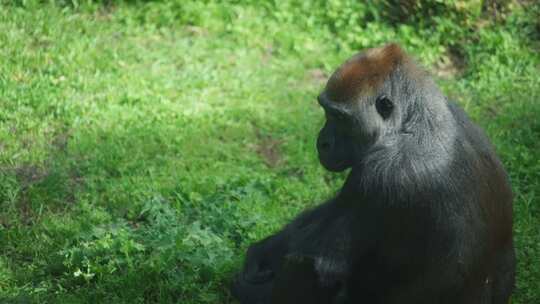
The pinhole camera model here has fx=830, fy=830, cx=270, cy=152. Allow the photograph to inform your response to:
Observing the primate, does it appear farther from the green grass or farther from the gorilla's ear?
the green grass

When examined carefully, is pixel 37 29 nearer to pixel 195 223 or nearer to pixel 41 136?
pixel 41 136

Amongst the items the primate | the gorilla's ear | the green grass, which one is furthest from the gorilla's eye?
the green grass

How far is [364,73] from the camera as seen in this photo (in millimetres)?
4523

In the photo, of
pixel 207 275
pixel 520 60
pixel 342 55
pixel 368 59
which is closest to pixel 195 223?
pixel 207 275

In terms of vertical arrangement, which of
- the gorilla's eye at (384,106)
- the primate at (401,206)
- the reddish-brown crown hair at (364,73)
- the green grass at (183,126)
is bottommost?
the green grass at (183,126)

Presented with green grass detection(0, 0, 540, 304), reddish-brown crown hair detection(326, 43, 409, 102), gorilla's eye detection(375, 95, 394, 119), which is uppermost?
reddish-brown crown hair detection(326, 43, 409, 102)

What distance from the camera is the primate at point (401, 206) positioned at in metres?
4.18

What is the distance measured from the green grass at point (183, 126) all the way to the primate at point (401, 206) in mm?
982

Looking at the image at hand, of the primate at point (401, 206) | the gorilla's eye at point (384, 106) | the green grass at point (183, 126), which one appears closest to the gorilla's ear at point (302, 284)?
the primate at point (401, 206)

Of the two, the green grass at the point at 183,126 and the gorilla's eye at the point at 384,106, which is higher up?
the gorilla's eye at the point at 384,106

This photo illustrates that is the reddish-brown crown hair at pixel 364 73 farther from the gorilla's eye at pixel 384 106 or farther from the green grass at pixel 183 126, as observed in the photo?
the green grass at pixel 183 126

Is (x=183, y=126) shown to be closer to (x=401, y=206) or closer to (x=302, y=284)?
(x=302, y=284)

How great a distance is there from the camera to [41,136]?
21.6 ft

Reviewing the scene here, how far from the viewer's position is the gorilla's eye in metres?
4.44
